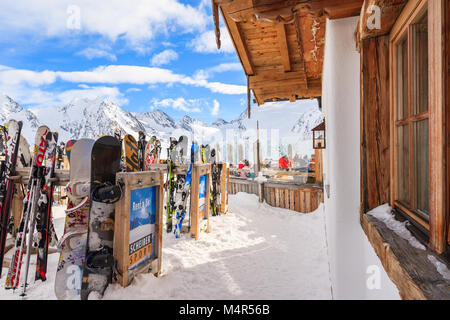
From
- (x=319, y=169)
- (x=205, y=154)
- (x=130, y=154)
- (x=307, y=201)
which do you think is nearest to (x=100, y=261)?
(x=130, y=154)

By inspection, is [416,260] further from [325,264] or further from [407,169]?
[325,264]

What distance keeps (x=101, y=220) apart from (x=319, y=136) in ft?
10.0

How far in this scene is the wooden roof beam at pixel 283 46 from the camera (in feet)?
9.90

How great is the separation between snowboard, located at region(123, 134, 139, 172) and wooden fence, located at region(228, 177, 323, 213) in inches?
189

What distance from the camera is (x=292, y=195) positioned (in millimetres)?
6453

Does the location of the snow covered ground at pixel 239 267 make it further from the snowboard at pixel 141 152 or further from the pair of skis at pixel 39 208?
the snowboard at pixel 141 152

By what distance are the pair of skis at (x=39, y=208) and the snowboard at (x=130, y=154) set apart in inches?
40.0

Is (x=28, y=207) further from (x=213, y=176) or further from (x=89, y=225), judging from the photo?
(x=213, y=176)

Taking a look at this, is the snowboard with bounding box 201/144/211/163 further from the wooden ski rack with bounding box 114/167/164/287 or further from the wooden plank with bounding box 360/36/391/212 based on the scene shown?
the wooden plank with bounding box 360/36/391/212

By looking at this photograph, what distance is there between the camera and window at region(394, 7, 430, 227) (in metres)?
1.08

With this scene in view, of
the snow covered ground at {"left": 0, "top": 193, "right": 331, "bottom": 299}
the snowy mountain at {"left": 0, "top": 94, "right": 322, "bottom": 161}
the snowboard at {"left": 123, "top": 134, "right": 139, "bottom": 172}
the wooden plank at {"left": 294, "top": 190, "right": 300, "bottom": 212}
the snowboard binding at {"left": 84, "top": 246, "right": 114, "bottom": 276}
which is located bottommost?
the snow covered ground at {"left": 0, "top": 193, "right": 331, "bottom": 299}

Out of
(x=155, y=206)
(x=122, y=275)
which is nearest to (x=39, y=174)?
(x=155, y=206)

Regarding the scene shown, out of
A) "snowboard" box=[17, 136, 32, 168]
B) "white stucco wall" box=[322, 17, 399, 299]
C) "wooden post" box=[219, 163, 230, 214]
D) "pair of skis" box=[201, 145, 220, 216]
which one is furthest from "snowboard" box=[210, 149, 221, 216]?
"white stucco wall" box=[322, 17, 399, 299]

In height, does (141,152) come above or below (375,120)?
below
